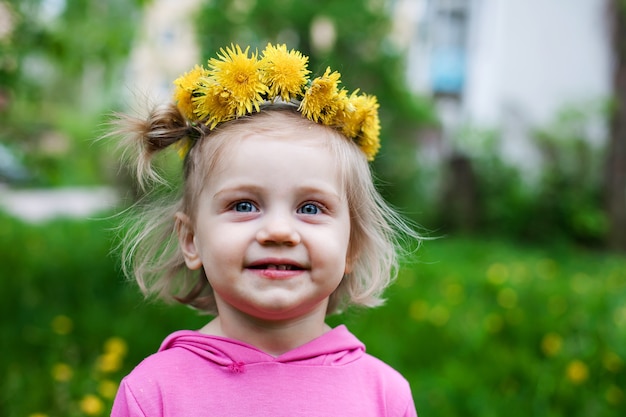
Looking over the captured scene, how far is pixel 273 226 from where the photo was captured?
1.36 m

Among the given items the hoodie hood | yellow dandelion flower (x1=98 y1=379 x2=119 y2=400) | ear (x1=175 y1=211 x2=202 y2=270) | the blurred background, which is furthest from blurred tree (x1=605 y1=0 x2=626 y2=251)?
ear (x1=175 y1=211 x2=202 y2=270)

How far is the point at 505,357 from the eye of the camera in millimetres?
3395

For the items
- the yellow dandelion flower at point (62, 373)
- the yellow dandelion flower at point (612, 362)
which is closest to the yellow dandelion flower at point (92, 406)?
the yellow dandelion flower at point (62, 373)

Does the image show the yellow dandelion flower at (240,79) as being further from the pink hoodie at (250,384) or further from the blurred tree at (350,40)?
the blurred tree at (350,40)

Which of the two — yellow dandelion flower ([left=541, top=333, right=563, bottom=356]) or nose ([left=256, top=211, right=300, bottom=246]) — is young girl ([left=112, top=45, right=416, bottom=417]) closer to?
nose ([left=256, top=211, right=300, bottom=246])

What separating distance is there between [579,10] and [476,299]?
9.33 meters

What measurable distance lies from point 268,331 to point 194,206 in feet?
0.95

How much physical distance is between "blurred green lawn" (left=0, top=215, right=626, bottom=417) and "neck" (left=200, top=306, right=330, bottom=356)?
2.14 feet

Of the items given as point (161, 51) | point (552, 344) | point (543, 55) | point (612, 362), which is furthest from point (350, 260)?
point (161, 51)

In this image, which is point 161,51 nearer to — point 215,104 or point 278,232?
point 215,104

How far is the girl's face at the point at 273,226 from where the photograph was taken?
1.39 m

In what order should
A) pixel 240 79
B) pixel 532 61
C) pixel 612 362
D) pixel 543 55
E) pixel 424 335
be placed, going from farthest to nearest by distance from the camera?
1. pixel 532 61
2. pixel 543 55
3. pixel 424 335
4. pixel 612 362
5. pixel 240 79

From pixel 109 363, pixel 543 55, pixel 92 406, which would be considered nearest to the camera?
pixel 92 406

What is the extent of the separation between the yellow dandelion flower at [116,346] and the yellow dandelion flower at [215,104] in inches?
72.6
